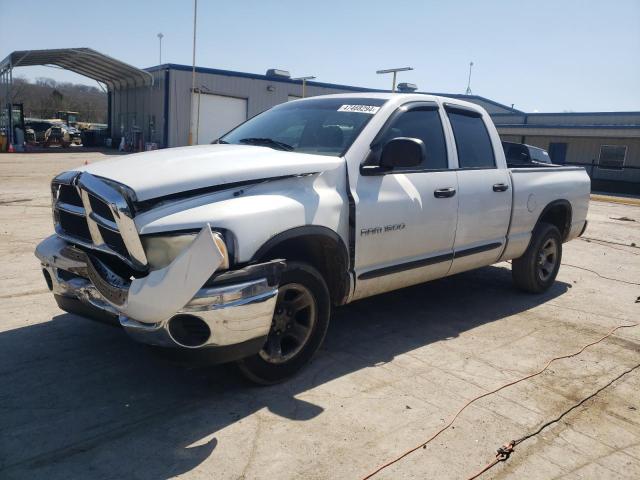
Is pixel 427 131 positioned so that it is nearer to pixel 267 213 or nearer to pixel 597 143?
pixel 267 213

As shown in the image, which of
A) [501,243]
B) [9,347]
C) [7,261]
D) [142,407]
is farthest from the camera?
[7,261]

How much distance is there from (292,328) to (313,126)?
1.68 meters

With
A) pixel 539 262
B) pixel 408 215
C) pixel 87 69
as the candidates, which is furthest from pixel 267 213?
pixel 87 69

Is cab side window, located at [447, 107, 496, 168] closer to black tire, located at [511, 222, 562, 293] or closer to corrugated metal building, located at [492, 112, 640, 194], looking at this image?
black tire, located at [511, 222, 562, 293]

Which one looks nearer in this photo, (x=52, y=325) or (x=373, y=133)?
(x=373, y=133)

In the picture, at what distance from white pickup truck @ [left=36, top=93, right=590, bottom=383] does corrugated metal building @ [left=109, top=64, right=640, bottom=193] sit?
22240 millimetres

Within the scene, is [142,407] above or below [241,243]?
below

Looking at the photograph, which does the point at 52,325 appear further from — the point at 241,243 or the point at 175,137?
the point at 175,137

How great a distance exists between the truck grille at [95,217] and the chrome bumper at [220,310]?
0.20 metres

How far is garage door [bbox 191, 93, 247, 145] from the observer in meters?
29.7

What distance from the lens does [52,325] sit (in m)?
4.42

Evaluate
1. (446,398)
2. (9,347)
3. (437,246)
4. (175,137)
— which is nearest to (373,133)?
(437,246)

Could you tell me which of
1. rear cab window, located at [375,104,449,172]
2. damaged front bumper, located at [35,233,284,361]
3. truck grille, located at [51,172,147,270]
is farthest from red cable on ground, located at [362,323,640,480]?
rear cab window, located at [375,104,449,172]

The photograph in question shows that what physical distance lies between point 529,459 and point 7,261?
5738mm
